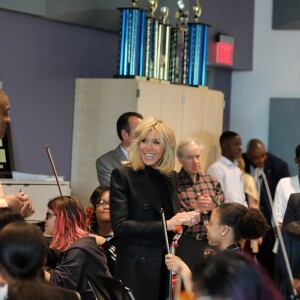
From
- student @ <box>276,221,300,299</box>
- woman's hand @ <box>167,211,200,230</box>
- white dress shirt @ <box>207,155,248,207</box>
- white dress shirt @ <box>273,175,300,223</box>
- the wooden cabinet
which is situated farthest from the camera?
white dress shirt @ <box>207,155,248,207</box>

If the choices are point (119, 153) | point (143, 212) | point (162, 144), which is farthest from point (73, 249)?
point (119, 153)

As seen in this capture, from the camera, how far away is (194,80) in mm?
7715

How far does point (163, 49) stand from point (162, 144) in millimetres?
2828

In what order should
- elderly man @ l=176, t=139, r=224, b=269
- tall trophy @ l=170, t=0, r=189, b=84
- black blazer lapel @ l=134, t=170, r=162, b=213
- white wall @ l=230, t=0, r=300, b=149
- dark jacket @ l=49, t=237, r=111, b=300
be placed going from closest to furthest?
dark jacket @ l=49, t=237, r=111, b=300
black blazer lapel @ l=134, t=170, r=162, b=213
elderly man @ l=176, t=139, r=224, b=269
tall trophy @ l=170, t=0, r=189, b=84
white wall @ l=230, t=0, r=300, b=149

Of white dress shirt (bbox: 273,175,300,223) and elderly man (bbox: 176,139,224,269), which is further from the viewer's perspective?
white dress shirt (bbox: 273,175,300,223)

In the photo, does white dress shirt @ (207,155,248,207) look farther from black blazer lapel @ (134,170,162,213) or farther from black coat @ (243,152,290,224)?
black blazer lapel @ (134,170,162,213)

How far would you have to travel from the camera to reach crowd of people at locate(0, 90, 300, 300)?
277 centimetres

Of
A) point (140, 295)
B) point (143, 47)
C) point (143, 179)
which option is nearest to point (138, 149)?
point (143, 179)

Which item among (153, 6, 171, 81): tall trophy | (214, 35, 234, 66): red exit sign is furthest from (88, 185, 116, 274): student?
(214, 35, 234, 66): red exit sign

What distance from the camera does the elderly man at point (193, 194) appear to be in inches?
240

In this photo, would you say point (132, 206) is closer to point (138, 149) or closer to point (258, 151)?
point (138, 149)

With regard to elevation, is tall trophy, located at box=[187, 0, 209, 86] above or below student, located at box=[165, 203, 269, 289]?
above

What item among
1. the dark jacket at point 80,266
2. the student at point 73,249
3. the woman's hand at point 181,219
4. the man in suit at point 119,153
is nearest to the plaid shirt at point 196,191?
the man in suit at point 119,153

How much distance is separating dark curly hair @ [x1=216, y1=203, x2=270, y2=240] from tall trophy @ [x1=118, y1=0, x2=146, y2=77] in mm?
2728
